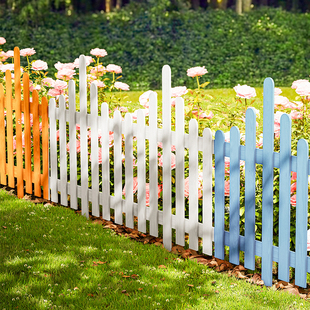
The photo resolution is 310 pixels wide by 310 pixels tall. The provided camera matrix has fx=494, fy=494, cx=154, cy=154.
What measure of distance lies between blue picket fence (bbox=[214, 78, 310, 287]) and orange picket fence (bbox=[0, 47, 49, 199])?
2.15 m

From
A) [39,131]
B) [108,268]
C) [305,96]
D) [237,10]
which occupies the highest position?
[237,10]

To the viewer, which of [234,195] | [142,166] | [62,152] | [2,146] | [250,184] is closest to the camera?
[250,184]

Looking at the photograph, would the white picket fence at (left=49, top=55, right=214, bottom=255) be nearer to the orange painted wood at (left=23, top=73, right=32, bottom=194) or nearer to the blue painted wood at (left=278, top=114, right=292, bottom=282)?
the orange painted wood at (left=23, top=73, right=32, bottom=194)

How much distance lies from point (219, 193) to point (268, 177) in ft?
1.50

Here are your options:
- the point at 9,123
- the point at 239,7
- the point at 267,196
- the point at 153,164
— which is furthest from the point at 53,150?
the point at 239,7

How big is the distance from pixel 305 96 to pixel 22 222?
2807 millimetres

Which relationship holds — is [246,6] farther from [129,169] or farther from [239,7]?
[129,169]

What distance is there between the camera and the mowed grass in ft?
10.6

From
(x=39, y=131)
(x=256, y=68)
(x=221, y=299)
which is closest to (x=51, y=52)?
(x=256, y=68)

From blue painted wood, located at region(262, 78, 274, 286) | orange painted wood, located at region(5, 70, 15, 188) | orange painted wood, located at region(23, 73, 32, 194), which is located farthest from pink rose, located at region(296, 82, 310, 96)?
orange painted wood, located at region(5, 70, 15, 188)

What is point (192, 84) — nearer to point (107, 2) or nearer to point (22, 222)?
point (107, 2)

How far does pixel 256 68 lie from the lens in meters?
17.0

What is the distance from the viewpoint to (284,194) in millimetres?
3254

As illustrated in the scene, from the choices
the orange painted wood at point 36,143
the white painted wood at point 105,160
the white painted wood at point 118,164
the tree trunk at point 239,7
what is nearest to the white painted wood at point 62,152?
the orange painted wood at point 36,143
